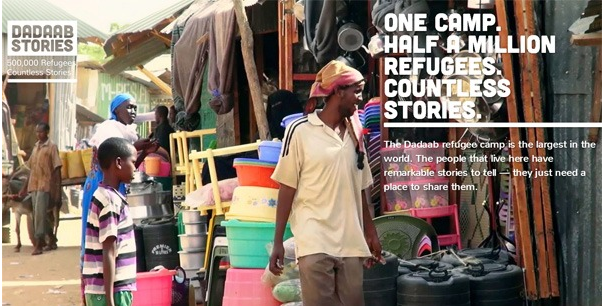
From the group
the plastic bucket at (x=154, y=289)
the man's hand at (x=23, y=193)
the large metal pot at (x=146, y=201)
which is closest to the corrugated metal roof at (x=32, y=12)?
the large metal pot at (x=146, y=201)

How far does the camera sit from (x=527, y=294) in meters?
6.26

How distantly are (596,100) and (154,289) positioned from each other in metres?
3.11

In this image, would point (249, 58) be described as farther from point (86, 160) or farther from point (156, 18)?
point (156, 18)

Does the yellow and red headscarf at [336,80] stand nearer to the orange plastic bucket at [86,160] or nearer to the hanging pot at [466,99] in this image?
the hanging pot at [466,99]

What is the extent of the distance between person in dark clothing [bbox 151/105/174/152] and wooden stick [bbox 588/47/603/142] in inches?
266

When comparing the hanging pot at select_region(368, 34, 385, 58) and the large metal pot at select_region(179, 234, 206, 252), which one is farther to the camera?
the large metal pot at select_region(179, 234, 206, 252)

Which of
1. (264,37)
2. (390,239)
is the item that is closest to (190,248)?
(390,239)

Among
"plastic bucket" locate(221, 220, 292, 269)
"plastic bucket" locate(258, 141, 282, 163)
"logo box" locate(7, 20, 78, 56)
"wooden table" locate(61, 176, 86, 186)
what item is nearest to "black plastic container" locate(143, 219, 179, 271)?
"logo box" locate(7, 20, 78, 56)

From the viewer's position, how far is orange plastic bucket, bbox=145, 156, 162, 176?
11.0 metres

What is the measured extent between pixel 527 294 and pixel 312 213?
185cm

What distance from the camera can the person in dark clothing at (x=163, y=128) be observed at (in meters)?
12.1

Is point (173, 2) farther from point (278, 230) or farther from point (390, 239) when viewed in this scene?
point (278, 230)

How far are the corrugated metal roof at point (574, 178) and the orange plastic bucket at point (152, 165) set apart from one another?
552 centimetres

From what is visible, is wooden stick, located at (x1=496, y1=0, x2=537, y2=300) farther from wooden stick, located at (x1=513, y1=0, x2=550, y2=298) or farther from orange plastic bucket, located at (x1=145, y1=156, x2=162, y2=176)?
orange plastic bucket, located at (x1=145, y1=156, x2=162, y2=176)
